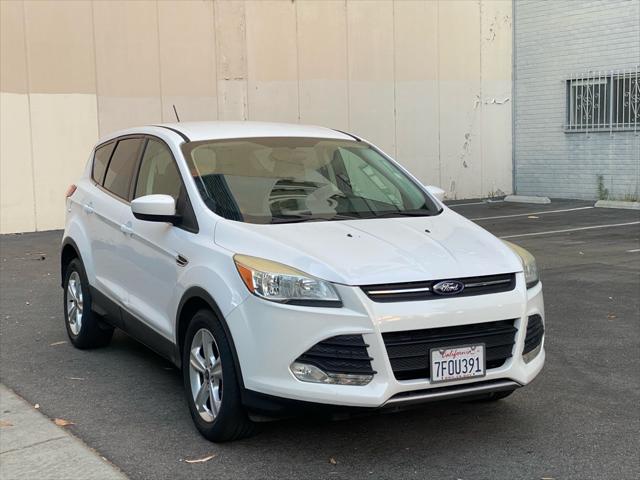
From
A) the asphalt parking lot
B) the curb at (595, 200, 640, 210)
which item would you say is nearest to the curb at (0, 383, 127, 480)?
the asphalt parking lot

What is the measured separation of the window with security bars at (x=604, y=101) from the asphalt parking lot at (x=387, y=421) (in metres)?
10.4

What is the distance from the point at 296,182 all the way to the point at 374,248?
1081 mm

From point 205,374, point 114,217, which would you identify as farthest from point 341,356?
point 114,217

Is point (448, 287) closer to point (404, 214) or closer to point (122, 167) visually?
point (404, 214)

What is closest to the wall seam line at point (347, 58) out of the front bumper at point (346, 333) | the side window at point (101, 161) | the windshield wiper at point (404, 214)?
the side window at point (101, 161)

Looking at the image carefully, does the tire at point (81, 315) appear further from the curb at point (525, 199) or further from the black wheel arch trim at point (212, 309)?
the curb at point (525, 199)

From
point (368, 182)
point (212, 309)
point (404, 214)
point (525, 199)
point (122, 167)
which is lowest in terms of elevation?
point (525, 199)

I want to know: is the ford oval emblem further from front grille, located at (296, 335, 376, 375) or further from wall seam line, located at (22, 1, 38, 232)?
wall seam line, located at (22, 1, 38, 232)

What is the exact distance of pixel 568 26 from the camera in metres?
18.5

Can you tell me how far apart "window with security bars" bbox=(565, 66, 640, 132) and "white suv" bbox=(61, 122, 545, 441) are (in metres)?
13.1

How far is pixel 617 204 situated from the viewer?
16.9 meters

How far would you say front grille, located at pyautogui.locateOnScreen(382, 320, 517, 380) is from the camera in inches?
156

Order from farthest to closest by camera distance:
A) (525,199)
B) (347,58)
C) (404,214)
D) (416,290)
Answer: (525,199) < (347,58) < (404,214) < (416,290)

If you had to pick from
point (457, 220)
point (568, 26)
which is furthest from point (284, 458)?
point (568, 26)
